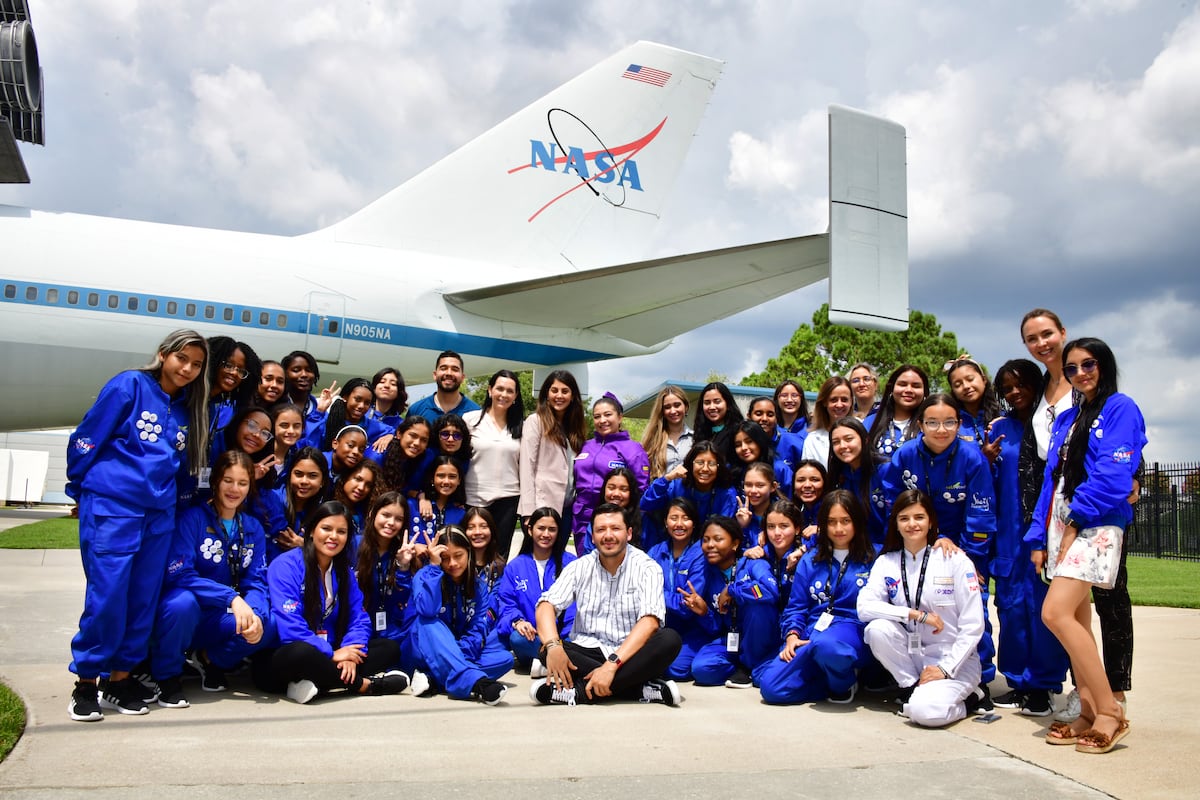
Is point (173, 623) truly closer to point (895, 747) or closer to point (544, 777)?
point (544, 777)

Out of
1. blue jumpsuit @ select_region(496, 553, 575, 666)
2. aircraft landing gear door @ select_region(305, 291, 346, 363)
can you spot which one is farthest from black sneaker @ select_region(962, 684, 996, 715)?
aircraft landing gear door @ select_region(305, 291, 346, 363)

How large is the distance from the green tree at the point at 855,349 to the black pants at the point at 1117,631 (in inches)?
1274

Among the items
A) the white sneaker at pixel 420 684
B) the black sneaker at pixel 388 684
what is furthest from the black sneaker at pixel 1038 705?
the black sneaker at pixel 388 684

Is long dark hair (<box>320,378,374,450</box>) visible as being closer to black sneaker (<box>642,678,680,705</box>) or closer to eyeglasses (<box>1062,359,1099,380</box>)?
black sneaker (<box>642,678,680,705</box>)

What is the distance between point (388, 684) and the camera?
435 cm

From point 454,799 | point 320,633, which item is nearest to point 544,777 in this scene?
point 454,799

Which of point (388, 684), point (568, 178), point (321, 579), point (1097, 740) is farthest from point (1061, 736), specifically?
point (568, 178)

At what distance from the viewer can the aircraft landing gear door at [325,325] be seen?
11.0 metres

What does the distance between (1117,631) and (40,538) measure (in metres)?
13.7

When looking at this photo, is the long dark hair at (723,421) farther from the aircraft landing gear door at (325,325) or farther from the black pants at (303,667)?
the aircraft landing gear door at (325,325)

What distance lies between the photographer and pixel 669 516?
17.1ft

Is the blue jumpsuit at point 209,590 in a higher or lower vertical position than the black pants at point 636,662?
higher

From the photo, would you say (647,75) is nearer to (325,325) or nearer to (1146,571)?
(325,325)

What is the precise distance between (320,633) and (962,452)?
3372 millimetres
